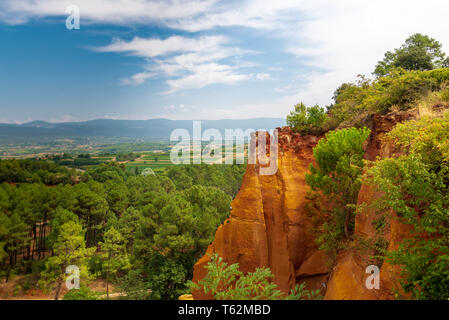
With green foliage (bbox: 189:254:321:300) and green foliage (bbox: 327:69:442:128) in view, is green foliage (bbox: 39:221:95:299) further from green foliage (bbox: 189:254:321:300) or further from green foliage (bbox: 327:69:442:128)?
green foliage (bbox: 327:69:442:128)

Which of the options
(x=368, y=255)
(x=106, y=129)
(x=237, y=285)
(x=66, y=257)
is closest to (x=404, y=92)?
(x=368, y=255)

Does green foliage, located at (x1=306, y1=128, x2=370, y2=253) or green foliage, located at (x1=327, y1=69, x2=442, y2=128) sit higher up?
green foliage, located at (x1=327, y1=69, x2=442, y2=128)

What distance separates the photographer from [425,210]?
223 inches

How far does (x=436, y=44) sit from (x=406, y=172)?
26.7m

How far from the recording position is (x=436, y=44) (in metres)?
23.2

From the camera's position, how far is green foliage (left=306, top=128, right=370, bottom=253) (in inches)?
427

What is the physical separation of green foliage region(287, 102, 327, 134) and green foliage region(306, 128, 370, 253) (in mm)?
5940

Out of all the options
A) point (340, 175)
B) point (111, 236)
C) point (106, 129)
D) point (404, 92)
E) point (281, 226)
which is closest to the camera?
point (340, 175)

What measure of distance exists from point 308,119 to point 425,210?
42.7 ft

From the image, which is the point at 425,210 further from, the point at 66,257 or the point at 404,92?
the point at 66,257

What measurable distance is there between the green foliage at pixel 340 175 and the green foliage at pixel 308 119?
19.5ft

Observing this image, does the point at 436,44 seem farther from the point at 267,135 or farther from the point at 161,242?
the point at 161,242

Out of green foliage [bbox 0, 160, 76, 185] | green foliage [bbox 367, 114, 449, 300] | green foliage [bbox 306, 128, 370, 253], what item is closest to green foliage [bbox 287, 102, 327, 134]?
green foliage [bbox 306, 128, 370, 253]
